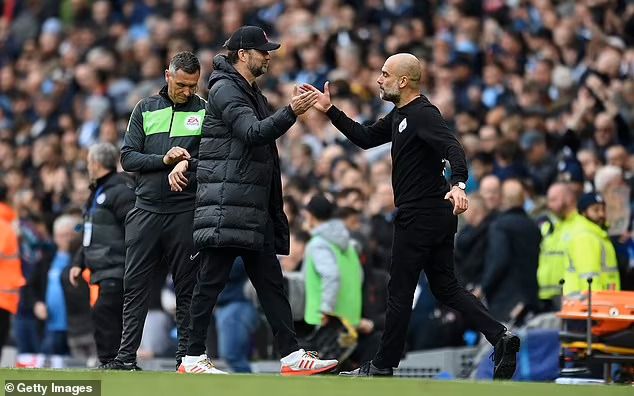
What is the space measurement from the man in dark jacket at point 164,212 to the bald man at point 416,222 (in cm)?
98

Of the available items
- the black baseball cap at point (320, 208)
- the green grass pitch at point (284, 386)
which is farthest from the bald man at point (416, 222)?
the black baseball cap at point (320, 208)

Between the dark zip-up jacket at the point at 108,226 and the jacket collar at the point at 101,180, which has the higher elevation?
the jacket collar at the point at 101,180

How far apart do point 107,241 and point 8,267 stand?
9.09 ft

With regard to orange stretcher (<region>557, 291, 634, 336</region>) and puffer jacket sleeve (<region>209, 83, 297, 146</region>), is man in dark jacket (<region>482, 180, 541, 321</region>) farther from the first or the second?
puffer jacket sleeve (<region>209, 83, 297, 146</region>)

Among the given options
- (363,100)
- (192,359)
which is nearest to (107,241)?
(192,359)

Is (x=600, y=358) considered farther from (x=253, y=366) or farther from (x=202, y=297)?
(x=253, y=366)

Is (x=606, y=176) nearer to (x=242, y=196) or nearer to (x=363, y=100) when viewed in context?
(x=363, y=100)

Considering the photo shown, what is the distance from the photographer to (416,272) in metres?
10.8

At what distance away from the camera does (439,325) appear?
612 inches

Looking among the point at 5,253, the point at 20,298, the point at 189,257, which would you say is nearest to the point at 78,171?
the point at 20,298

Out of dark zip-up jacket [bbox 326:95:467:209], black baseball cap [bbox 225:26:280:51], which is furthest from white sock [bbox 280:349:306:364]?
black baseball cap [bbox 225:26:280:51]

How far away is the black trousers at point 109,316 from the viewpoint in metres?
12.5

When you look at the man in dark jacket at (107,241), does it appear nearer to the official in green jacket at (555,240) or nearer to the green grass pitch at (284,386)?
the green grass pitch at (284,386)

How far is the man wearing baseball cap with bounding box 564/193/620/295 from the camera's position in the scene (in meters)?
13.2
